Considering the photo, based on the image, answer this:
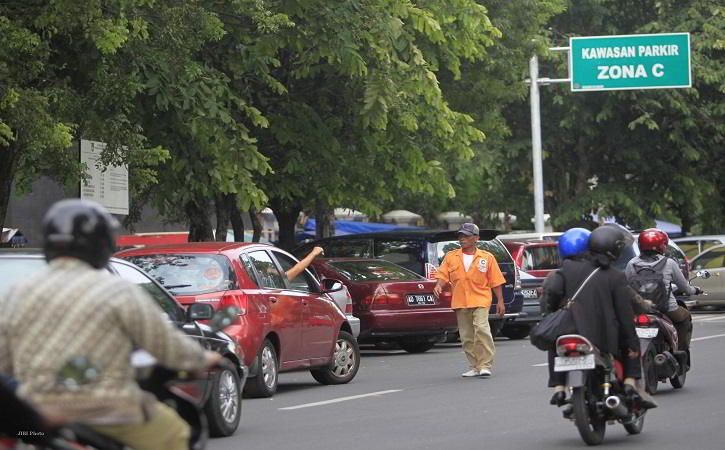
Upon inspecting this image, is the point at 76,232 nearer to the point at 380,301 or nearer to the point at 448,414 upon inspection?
the point at 448,414

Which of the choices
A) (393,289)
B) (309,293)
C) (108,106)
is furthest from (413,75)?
(309,293)

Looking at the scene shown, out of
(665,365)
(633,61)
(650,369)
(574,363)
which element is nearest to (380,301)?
(665,365)

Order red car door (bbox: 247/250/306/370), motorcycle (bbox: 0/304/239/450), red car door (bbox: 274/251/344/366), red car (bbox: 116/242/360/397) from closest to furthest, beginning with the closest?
1. motorcycle (bbox: 0/304/239/450)
2. red car (bbox: 116/242/360/397)
3. red car door (bbox: 247/250/306/370)
4. red car door (bbox: 274/251/344/366)

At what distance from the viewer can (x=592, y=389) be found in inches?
417

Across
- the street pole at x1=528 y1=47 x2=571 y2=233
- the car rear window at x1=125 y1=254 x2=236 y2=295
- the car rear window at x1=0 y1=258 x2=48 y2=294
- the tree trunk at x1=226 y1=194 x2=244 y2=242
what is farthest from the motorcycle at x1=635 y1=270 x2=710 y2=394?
the street pole at x1=528 y1=47 x2=571 y2=233

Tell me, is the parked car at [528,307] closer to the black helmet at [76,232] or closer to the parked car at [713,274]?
the parked car at [713,274]

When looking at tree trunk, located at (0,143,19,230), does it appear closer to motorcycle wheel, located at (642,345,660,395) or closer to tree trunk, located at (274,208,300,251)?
motorcycle wheel, located at (642,345,660,395)

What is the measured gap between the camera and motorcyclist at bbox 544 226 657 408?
1054 centimetres

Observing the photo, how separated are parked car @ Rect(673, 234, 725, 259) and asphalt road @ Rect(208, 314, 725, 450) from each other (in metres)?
18.2

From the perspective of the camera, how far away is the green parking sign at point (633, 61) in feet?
107

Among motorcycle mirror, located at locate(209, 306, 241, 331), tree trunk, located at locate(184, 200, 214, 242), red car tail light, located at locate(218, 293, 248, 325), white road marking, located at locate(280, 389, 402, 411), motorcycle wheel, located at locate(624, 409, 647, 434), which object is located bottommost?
white road marking, located at locate(280, 389, 402, 411)

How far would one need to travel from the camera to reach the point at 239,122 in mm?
23422

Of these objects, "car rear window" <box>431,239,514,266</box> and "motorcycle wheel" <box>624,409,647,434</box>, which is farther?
"car rear window" <box>431,239,514,266</box>

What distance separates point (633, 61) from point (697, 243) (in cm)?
595
